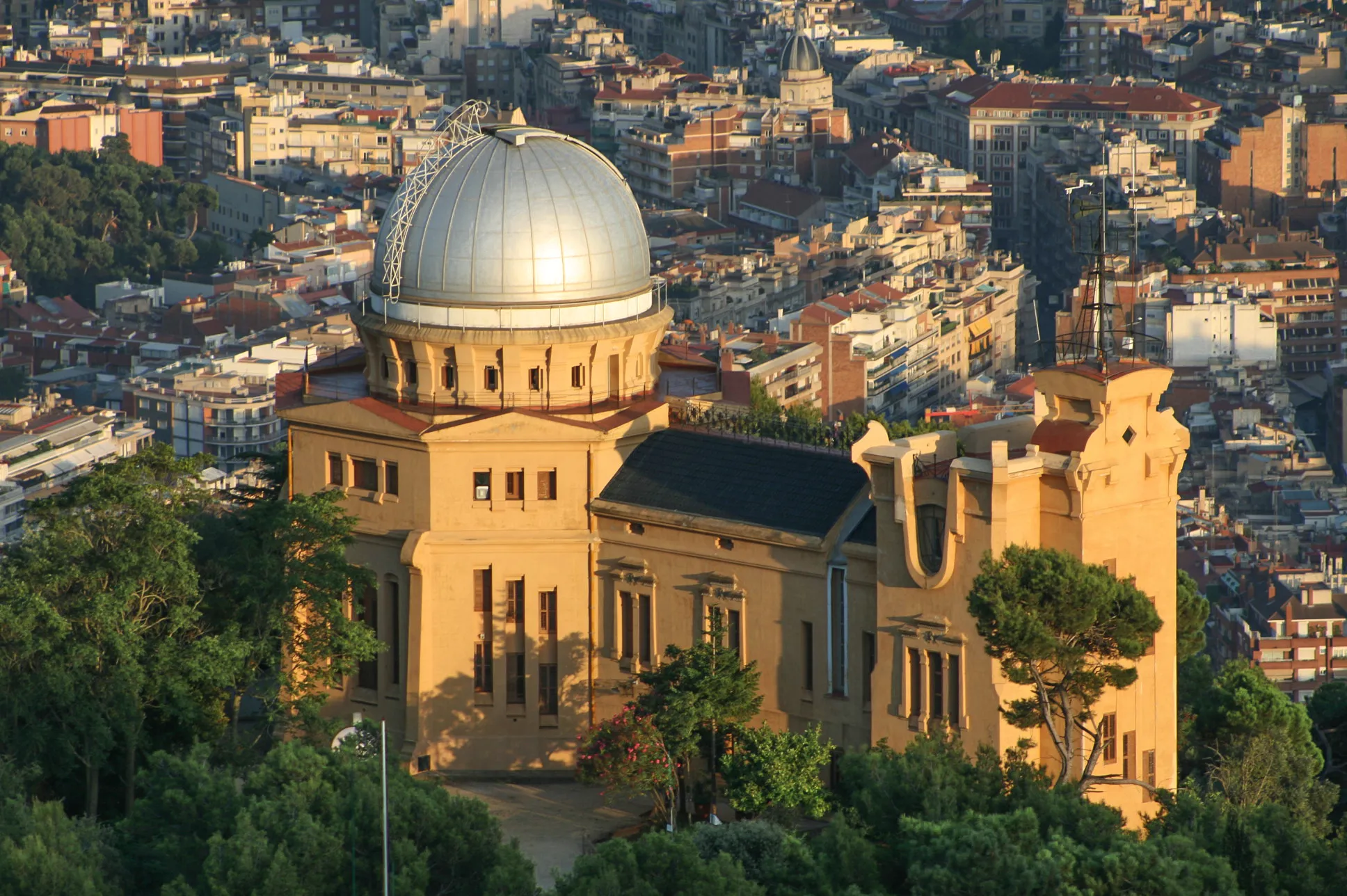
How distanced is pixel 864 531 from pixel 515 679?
703 centimetres

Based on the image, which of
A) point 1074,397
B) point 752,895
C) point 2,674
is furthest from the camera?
point 2,674

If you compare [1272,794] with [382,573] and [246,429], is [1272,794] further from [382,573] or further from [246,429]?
[246,429]

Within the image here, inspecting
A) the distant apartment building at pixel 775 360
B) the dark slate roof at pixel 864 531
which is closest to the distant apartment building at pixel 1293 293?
the distant apartment building at pixel 775 360

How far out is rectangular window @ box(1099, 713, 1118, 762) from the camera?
4631 centimetres

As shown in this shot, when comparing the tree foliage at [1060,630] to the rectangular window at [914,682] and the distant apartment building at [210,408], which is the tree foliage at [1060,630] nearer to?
the rectangular window at [914,682]

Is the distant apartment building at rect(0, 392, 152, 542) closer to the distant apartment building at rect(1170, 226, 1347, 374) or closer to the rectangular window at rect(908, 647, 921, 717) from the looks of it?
the distant apartment building at rect(1170, 226, 1347, 374)

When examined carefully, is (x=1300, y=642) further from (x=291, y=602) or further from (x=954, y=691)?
(x=954, y=691)

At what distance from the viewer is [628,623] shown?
5062 centimetres

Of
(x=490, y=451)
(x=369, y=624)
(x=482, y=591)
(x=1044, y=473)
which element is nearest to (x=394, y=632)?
(x=369, y=624)

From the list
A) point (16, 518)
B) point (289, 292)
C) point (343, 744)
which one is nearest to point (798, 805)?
point (343, 744)

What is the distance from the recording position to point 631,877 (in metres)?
42.1

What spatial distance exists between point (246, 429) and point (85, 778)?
3478 inches

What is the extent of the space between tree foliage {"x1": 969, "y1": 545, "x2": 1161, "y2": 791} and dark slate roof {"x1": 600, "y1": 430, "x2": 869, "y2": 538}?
4146 millimetres

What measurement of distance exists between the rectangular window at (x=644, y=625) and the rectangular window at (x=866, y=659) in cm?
420
